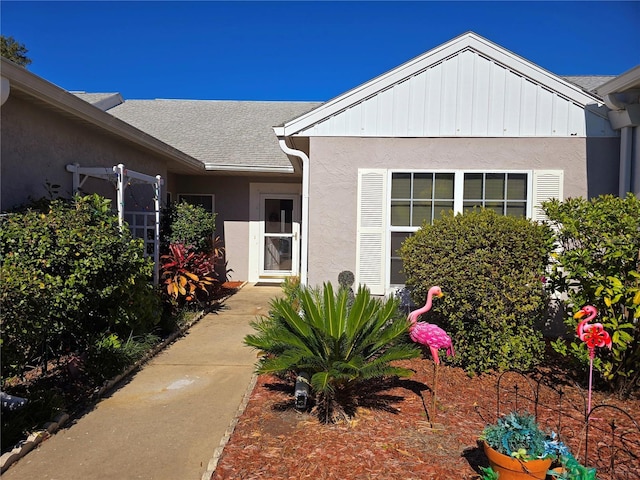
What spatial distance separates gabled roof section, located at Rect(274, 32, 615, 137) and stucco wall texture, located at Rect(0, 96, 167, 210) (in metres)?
2.95

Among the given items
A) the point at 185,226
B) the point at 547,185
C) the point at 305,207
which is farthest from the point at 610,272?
the point at 185,226

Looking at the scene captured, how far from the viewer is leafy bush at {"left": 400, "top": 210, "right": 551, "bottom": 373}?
503 cm

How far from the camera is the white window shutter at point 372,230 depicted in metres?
7.02

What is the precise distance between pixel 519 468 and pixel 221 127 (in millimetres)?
12436

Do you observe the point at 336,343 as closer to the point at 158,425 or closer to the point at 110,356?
the point at 158,425

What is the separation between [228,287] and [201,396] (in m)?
6.67

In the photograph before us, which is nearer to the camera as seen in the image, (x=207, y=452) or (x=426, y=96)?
(x=207, y=452)

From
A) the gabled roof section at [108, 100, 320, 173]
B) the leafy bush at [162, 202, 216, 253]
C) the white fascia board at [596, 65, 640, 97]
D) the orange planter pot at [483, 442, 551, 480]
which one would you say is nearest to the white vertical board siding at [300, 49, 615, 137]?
the white fascia board at [596, 65, 640, 97]

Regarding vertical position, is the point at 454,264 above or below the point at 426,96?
below

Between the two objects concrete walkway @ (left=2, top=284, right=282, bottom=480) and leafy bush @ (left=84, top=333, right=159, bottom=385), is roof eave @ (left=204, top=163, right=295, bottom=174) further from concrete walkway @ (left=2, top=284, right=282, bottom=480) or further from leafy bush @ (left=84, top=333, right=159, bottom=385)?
leafy bush @ (left=84, top=333, right=159, bottom=385)

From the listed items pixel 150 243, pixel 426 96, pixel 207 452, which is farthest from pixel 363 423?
pixel 150 243

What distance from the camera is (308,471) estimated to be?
11.0ft

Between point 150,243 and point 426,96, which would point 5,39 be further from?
point 426,96

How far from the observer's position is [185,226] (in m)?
8.71
